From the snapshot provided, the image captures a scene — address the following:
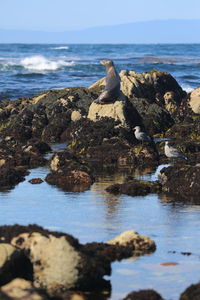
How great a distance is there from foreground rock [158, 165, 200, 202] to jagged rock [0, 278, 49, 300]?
693 cm

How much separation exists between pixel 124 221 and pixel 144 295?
4.02 m

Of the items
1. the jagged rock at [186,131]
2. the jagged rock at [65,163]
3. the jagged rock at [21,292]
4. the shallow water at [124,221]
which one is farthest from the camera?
the jagged rock at [186,131]

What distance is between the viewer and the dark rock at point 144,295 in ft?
29.0

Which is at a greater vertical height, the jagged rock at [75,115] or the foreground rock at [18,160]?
the jagged rock at [75,115]

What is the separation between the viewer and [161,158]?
64.1 feet

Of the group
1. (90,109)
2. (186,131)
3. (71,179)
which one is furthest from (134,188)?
(90,109)

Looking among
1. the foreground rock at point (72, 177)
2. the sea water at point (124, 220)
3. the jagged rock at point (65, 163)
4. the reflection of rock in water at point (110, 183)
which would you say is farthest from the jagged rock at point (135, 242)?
the jagged rock at point (65, 163)

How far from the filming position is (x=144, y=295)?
8867 mm

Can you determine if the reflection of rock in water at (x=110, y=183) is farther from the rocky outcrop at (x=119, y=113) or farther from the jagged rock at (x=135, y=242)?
the rocky outcrop at (x=119, y=113)

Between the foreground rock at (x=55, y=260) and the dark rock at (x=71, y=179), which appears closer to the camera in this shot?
the foreground rock at (x=55, y=260)

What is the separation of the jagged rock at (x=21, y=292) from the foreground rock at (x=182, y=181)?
22.7 feet

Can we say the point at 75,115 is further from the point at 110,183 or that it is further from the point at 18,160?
the point at 110,183

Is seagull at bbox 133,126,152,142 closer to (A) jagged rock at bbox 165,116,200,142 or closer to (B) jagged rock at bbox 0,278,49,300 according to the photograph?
→ (A) jagged rock at bbox 165,116,200,142

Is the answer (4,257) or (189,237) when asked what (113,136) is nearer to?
(189,237)
